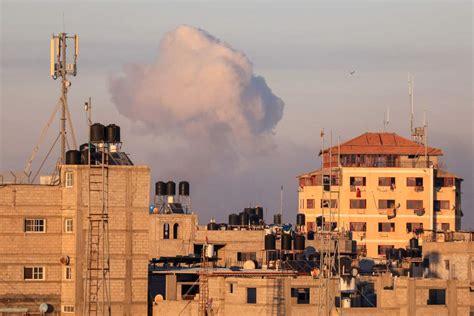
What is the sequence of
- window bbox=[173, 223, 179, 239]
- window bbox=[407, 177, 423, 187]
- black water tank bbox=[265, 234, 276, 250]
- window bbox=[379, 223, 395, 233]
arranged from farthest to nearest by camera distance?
window bbox=[379, 223, 395, 233] → window bbox=[407, 177, 423, 187] → window bbox=[173, 223, 179, 239] → black water tank bbox=[265, 234, 276, 250]

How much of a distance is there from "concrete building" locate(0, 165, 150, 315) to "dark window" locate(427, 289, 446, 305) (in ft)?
60.2

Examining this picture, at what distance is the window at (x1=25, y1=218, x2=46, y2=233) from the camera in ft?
312

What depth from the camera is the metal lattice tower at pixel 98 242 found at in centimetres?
9350

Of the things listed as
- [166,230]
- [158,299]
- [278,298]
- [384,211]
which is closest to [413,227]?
[384,211]

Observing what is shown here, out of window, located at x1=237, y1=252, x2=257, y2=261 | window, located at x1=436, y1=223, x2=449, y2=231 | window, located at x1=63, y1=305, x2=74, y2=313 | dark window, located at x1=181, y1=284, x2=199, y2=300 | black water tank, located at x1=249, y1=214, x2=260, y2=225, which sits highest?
black water tank, located at x1=249, y1=214, x2=260, y2=225

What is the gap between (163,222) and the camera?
139 meters

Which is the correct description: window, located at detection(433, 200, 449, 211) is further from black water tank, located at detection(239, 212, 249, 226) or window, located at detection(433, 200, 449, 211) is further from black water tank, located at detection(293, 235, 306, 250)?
black water tank, located at detection(293, 235, 306, 250)

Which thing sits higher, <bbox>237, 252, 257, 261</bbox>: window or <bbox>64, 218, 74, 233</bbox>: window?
<bbox>64, 218, 74, 233</bbox>: window

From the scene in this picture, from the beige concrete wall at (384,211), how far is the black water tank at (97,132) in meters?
81.0

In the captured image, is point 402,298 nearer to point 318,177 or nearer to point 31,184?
point 31,184

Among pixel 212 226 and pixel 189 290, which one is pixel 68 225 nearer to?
pixel 189 290

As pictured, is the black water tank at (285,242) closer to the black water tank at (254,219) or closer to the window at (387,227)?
the black water tank at (254,219)

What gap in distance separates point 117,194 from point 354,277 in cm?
1999

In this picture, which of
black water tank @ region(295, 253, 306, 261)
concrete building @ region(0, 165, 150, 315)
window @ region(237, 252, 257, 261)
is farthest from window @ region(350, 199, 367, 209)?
concrete building @ region(0, 165, 150, 315)
